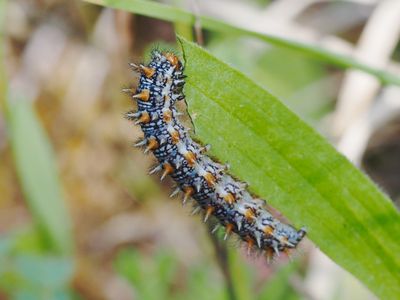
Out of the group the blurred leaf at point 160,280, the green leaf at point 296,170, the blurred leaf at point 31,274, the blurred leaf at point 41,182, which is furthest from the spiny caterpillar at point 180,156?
the blurred leaf at point 41,182

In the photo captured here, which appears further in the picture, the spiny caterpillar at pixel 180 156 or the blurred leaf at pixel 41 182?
the blurred leaf at pixel 41 182

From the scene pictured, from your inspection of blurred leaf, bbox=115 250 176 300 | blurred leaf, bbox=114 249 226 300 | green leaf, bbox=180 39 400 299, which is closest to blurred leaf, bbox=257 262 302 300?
blurred leaf, bbox=114 249 226 300

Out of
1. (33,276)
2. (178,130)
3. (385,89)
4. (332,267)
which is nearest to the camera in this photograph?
(178,130)

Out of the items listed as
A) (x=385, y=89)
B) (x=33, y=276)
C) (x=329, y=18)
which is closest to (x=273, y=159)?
(x=33, y=276)

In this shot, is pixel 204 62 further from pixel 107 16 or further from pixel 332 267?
pixel 107 16

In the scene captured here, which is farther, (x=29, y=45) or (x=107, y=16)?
(x=29, y=45)

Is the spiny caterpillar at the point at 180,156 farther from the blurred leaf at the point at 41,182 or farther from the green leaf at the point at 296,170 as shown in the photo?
the blurred leaf at the point at 41,182

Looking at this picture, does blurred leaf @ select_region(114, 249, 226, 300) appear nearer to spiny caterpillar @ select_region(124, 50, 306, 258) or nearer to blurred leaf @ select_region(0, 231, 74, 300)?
blurred leaf @ select_region(0, 231, 74, 300)
